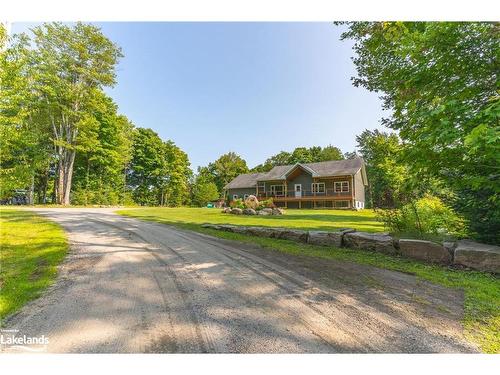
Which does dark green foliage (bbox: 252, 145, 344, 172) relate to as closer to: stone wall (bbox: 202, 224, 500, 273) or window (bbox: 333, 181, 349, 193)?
window (bbox: 333, 181, 349, 193)

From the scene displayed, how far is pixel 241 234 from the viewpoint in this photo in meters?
7.47

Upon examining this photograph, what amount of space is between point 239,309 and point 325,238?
4.05 m

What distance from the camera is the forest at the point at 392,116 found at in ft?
10.9

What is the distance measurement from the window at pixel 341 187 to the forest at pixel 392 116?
3.98 m

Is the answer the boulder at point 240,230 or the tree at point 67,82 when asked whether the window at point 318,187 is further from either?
the tree at point 67,82

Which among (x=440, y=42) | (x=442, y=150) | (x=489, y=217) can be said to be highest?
(x=440, y=42)

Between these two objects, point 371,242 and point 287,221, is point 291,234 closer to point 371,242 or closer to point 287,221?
point 371,242

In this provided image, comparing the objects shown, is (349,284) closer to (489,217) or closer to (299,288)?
(299,288)

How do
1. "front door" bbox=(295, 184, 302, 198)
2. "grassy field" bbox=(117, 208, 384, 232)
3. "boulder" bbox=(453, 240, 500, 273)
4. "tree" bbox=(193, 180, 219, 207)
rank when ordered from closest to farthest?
1. "boulder" bbox=(453, 240, 500, 273)
2. "grassy field" bbox=(117, 208, 384, 232)
3. "front door" bbox=(295, 184, 302, 198)
4. "tree" bbox=(193, 180, 219, 207)

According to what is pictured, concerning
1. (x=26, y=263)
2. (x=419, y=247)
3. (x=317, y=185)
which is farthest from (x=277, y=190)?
(x=26, y=263)

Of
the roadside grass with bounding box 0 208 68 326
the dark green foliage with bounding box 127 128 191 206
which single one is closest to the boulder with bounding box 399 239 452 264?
the roadside grass with bounding box 0 208 68 326

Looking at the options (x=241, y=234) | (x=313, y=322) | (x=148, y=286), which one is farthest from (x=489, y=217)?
(x=148, y=286)

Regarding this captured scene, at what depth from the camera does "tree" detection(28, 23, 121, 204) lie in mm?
18500
